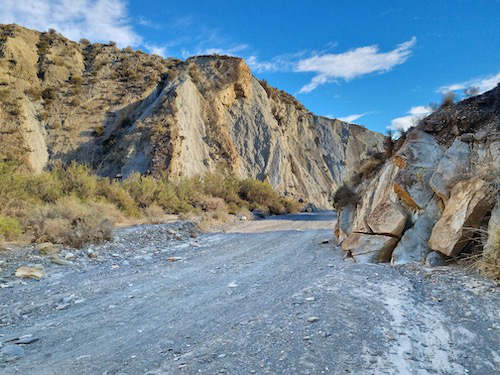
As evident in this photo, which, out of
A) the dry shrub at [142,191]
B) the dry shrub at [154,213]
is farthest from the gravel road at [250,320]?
the dry shrub at [142,191]

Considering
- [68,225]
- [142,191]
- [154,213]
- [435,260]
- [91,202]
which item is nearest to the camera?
[435,260]

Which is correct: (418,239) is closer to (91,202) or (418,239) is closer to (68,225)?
(68,225)

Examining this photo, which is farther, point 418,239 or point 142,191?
point 142,191

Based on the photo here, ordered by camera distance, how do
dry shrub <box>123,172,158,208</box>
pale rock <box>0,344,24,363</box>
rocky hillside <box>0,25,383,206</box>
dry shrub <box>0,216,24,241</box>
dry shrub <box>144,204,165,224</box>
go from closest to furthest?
pale rock <box>0,344,24,363</box>
dry shrub <box>0,216,24,241</box>
dry shrub <box>144,204,165,224</box>
dry shrub <box>123,172,158,208</box>
rocky hillside <box>0,25,383,206</box>

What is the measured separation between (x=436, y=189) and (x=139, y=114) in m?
26.2

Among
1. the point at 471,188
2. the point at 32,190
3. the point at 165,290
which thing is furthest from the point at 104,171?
the point at 471,188

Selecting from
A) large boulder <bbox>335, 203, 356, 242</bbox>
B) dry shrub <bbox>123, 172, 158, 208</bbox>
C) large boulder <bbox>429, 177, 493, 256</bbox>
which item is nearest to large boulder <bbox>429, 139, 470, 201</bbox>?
large boulder <bbox>429, 177, 493, 256</bbox>

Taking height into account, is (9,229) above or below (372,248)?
above

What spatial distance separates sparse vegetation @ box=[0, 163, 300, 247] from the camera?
7934mm

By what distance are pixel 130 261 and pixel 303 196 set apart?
29.5 m

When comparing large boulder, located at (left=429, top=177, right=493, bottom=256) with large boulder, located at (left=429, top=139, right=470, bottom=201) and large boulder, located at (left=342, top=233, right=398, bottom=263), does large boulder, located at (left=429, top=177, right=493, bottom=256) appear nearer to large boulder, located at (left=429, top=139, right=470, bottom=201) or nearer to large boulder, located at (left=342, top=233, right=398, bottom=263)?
large boulder, located at (left=429, top=139, right=470, bottom=201)

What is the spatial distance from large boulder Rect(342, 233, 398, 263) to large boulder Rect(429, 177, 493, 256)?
920 millimetres

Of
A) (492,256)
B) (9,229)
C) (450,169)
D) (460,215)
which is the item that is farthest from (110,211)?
(492,256)

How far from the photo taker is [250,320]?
11.6 ft
